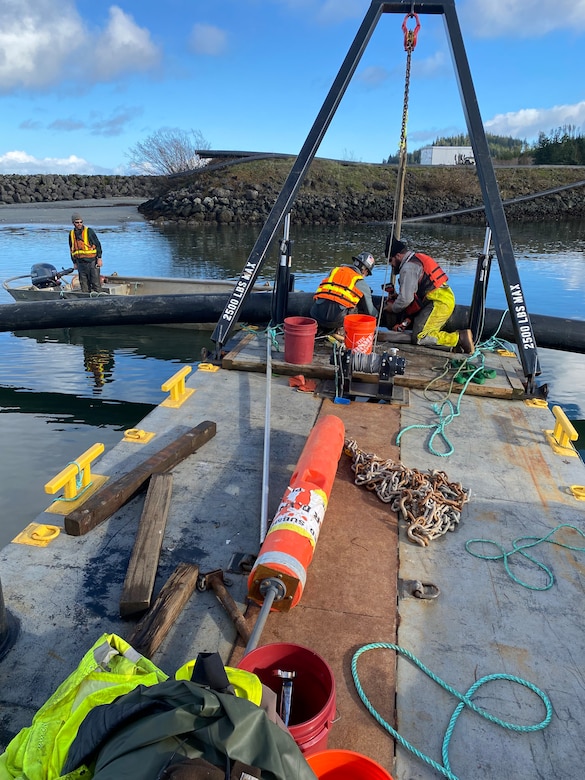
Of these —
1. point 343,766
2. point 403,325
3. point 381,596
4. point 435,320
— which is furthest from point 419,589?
point 403,325

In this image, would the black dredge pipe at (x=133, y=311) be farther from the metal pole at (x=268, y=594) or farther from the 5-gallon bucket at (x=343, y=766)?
the 5-gallon bucket at (x=343, y=766)

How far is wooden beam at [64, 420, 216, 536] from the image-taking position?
12.8ft

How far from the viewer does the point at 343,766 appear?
2.19m

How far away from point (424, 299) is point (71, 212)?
157 ft

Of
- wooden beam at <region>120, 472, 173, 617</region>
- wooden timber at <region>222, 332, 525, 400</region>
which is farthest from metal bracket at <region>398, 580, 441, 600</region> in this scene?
wooden timber at <region>222, 332, 525, 400</region>

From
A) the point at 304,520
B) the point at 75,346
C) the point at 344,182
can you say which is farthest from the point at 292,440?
the point at 344,182

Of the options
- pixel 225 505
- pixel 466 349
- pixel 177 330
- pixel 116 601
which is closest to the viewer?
pixel 116 601

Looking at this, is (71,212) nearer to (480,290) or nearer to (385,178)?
(385,178)

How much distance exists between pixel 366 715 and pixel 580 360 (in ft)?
37.3

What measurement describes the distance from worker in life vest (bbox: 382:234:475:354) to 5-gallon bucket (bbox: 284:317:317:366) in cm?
171

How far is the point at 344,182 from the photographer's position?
51.2 metres

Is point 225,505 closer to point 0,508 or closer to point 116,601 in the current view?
point 116,601

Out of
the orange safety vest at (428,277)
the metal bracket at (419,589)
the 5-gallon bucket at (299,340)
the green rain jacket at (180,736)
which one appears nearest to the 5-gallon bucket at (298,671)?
the green rain jacket at (180,736)

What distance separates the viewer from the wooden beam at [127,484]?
390 cm
